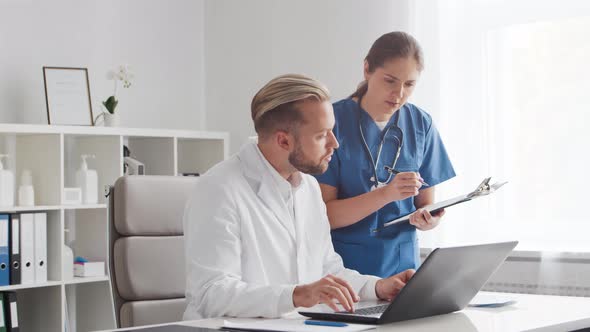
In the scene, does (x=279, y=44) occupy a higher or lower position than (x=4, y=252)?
higher

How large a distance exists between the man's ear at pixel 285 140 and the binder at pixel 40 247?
2.17 metres

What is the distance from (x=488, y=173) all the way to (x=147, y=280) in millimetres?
2039

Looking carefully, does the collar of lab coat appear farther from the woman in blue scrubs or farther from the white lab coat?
the woman in blue scrubs

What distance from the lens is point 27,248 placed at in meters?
3.70

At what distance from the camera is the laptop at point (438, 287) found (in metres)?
1.51

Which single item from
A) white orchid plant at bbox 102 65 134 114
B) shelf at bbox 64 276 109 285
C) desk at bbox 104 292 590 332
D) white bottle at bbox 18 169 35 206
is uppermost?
white orchid plant at bbox 102 65 134 114

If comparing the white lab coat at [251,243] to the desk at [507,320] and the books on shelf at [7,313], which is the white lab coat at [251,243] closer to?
the desk at [507,320]

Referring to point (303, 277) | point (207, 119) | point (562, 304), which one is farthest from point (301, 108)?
point (207, 119)

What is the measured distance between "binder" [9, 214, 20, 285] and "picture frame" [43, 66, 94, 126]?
21.8 inches

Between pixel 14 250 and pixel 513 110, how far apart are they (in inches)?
88.4

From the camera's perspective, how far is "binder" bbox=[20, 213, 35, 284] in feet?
12.1

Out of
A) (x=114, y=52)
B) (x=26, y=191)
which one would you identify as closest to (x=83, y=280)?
(x=26, y=191)

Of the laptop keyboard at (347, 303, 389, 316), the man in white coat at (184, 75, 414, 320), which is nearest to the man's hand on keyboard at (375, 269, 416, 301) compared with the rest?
the man in white coat at (184, 75, 414, 320)

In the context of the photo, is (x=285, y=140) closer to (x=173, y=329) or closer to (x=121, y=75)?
(x=173, y=329)
